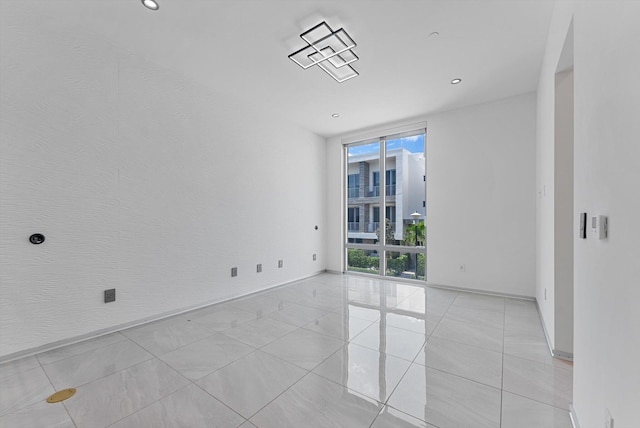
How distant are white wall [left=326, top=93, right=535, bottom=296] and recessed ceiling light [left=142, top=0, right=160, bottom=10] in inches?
158

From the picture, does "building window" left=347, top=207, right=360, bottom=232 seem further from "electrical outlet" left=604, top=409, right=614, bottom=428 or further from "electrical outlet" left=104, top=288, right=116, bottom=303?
"electrical outlet" left=604, top=409, right=614, bottom=428

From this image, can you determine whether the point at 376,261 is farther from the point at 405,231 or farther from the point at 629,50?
the point at 629,50

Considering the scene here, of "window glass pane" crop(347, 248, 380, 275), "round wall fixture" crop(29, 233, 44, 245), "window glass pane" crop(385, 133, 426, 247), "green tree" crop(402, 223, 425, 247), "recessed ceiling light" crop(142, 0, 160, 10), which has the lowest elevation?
"window glass pane" crop(347, 248, 380, 275)

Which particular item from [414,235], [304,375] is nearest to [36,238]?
[304,375]

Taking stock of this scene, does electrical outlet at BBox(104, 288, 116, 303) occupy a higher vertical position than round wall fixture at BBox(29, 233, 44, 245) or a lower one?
lower

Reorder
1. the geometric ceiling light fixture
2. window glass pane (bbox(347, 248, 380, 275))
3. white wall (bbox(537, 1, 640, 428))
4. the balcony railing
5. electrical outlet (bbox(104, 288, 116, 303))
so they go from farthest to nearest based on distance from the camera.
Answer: window glass pane (bbox(347, 248, 380, 275)), the balcony railing, electrical outlet (bbox(104, 288, 116, 303)), the geometric ceiling light fixture, white wall (bbox(537, 1, 640, 428))

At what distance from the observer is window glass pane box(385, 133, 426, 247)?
4836 millimetres

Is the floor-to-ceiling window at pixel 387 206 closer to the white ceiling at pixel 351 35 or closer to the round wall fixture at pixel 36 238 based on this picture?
the white ceiling at pixel 351 35

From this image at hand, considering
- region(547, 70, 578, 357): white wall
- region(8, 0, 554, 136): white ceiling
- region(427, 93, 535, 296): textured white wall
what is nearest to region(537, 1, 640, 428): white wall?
region(547, 70, 578, 357): white wall

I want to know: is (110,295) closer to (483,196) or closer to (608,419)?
(608,419)

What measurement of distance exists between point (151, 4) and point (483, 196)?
4.61 metres

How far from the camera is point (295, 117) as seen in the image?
4723 millimetres

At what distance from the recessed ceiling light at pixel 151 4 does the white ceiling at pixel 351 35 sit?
1.7 inches

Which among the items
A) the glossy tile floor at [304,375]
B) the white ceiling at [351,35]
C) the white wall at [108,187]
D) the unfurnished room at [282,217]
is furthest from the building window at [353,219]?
the glossy tile floor at [304,375]
